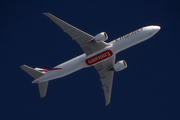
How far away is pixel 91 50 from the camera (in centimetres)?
6788

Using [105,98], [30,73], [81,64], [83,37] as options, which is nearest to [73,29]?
[83,37]

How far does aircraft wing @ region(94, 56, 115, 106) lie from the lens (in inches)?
2840

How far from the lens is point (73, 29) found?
65.8 metres

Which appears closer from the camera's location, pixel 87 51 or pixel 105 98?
pixel 87 51

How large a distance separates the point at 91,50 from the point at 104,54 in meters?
2.57

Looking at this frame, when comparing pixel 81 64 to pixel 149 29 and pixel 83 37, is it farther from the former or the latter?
pixel 149 29

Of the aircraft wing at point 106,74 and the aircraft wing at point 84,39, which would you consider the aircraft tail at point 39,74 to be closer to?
the aircraft wing at point 84,39

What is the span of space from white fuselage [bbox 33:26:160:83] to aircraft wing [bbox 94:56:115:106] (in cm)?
367

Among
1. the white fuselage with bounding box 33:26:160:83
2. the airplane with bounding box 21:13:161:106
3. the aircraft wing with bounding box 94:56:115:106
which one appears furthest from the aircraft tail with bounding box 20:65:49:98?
the aircraft wing with bounding box 94:56:115:106

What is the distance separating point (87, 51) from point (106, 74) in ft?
29.0

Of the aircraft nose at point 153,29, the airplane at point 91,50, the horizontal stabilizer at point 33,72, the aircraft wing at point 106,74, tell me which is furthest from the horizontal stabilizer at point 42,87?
the aircraft nose at point 153,29

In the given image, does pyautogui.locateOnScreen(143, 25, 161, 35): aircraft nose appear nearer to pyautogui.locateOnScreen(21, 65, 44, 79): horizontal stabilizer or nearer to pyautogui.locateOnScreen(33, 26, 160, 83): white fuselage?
pyautogui.locateOnScreen(33, 26, 160, 83): white fuselage

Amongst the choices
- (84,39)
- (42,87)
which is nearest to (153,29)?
(84,39)

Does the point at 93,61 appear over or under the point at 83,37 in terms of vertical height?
under
